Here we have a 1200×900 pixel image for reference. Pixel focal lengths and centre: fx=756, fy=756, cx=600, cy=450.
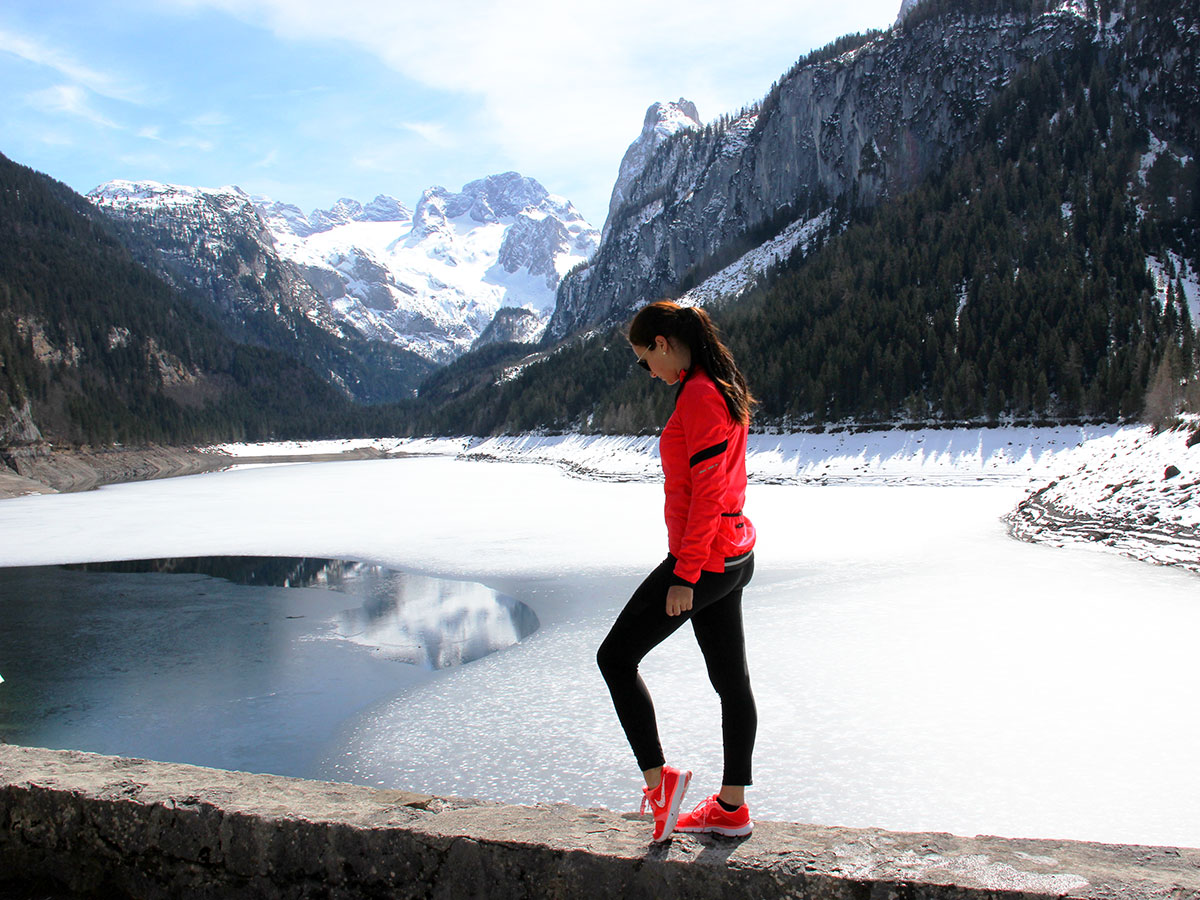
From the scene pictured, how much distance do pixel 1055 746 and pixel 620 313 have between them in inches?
6833

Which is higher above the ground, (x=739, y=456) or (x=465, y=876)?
(x=739, y=456)

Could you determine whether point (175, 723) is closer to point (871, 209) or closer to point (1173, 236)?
point (1173, 236)

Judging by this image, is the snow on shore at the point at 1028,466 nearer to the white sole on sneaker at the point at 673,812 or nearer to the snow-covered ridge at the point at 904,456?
the snow-covered ridge at the point at 904,456

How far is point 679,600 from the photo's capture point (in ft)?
10.1

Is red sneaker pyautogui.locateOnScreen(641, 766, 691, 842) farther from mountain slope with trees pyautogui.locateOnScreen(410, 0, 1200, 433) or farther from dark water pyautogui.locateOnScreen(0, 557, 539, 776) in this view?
mountain slope with trees pyautogui.locateOnScreen(410, 0, 1200, 433)

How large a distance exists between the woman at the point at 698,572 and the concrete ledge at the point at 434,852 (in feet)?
0.74

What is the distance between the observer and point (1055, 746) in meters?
5.96

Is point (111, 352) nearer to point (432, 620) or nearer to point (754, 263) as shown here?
point (754, 263)

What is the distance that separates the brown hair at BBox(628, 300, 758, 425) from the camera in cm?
336

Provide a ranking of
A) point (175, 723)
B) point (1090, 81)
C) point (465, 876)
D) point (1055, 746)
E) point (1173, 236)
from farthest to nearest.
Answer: point (1090, 81) < point (1173, 236) < point (175, 723) < point (1055, 746) < point (465, 876)

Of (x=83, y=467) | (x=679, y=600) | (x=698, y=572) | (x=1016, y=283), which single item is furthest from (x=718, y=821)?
(x=83, y=467)

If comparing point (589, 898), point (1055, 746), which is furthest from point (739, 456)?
point (1055, 746)

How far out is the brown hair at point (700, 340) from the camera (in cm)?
336

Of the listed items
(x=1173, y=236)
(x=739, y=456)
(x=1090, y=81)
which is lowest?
(x=739, y=456)
